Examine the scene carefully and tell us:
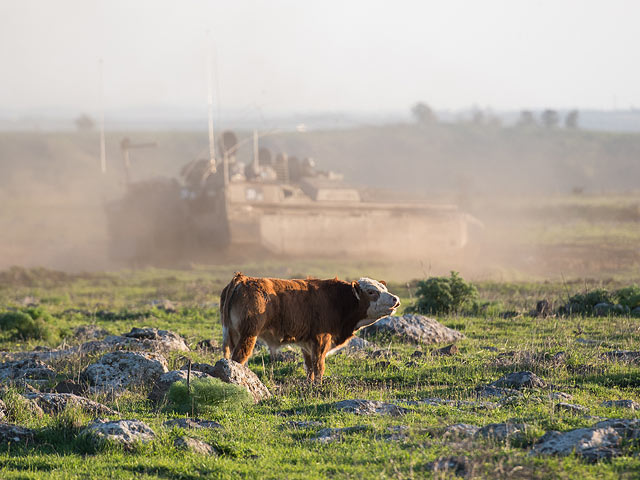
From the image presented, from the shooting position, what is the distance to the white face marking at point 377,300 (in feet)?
44.1

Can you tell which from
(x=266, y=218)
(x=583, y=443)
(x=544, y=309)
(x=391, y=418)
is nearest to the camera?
(x=583, y=443)

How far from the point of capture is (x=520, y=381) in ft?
39.4

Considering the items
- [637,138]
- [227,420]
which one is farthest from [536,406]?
[637,138]

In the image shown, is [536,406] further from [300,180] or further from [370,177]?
[370,177]

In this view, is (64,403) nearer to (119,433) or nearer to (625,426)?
(119,433)

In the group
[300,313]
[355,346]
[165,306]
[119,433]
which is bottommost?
[165,306]

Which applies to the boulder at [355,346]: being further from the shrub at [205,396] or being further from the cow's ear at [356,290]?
the shrub at [205,396]

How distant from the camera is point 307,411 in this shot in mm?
10758

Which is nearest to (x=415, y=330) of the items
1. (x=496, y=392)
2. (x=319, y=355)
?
(x=319, y=355)

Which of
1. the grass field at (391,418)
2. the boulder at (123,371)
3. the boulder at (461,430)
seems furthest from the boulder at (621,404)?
the boulder at (123,371)

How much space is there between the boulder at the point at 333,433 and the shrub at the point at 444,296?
41.3 feet

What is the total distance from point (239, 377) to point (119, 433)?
282 cm

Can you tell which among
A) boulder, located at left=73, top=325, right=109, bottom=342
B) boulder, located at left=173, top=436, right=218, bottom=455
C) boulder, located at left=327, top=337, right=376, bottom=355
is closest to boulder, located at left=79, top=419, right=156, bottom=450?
boulder, located at left=173, top=436, right=218, bottom=455

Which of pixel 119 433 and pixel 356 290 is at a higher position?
pixel 356 290
